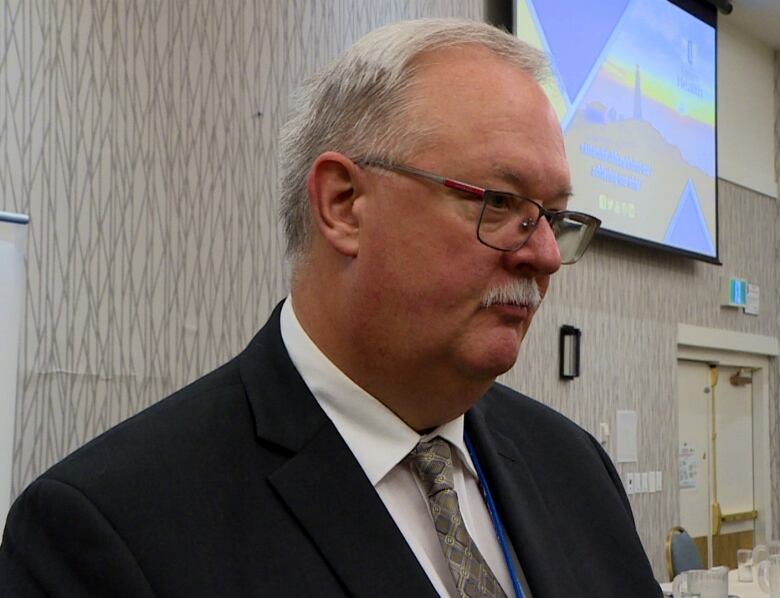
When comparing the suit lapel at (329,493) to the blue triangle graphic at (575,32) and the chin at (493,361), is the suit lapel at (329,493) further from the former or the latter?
the blue triangle graphic at (575,32)

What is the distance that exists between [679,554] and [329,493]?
409 centimetres

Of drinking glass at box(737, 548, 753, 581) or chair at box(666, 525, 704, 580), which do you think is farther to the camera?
chair at box(666, 525, 704, 580)

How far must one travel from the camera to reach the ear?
1173 millimetres

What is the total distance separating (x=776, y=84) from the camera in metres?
7.64

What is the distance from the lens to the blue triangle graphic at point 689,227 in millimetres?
6016

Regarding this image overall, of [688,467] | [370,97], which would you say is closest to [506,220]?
[370,97]

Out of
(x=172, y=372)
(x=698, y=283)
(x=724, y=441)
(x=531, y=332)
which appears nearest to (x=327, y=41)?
(x=172, y=372)

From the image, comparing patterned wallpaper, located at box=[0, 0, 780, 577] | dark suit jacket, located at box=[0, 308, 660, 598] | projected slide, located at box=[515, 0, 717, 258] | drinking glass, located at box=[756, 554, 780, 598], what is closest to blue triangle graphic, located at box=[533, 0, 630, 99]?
projected slide, located at box=[515, 0, 717, 258]

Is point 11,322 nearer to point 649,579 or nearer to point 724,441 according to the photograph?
point 649,579

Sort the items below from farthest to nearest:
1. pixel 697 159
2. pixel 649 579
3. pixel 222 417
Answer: pixel 697 159, pixel 649 579, pixel 222 417

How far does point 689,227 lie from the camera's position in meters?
6.16

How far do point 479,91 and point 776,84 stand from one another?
720 centimetres

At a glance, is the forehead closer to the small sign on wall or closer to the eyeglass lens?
the eyeglass lens

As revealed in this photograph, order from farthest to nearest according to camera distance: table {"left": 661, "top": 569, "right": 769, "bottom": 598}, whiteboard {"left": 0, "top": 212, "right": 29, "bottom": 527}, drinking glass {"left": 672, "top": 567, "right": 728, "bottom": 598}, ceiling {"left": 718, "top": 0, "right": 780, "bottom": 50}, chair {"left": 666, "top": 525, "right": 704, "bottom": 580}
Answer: ceiling {"left": 718, "top": 0, "right": 780, "bottom": 50}
chair {"left": 666, "top": 525, "right": 704, "bottom": 580}
table {"left": 661, "top": 569, "right": 769, "bottom": 598}
drinking glass {"left": 672, "top": 567, "right": 728, "bottom": 598}
whiteboard {"left": 0, "top": 212, "right": 29, "bottom": 527}
